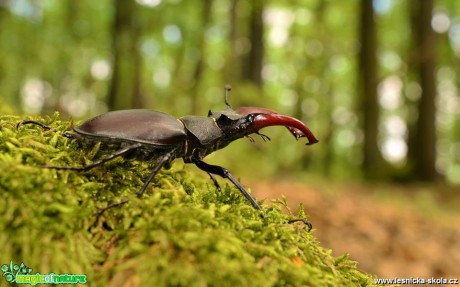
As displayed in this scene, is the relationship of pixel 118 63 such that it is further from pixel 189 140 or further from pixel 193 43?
pixel 189 140

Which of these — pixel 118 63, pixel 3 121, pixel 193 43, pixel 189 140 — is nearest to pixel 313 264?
pixel 189 140

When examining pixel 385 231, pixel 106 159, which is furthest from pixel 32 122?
pixel 385 231

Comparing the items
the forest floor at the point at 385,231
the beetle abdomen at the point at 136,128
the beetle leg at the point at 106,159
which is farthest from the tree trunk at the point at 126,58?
the beetle leg at the point at 106,159

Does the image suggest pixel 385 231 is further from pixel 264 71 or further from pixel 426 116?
pixel 264 71

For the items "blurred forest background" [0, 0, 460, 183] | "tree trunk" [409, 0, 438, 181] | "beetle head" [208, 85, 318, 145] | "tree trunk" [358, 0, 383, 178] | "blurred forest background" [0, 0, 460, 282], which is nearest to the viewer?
"beetle head" [208, 85, 318, 145]

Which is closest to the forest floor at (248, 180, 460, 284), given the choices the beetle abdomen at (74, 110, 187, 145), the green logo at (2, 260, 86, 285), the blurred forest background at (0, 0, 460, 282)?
the blurred forest background at (0, 0, 460, 282)

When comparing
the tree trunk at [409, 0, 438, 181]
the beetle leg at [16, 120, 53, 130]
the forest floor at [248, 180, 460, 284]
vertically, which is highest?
the tree trunk at [409, 0, 438, 181]

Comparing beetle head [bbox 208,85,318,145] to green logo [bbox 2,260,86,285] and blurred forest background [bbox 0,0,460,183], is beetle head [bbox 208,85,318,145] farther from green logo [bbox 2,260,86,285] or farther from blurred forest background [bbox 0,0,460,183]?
blurred forest background [bbox 0,0,460,183]
